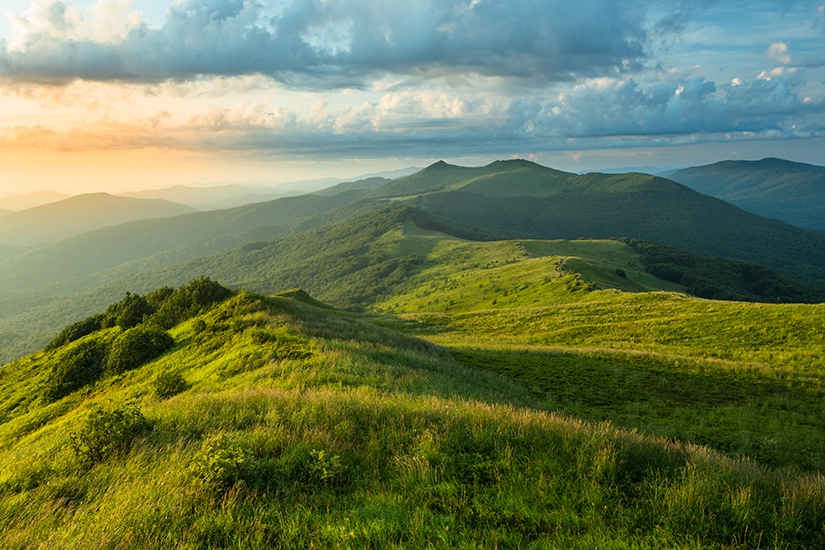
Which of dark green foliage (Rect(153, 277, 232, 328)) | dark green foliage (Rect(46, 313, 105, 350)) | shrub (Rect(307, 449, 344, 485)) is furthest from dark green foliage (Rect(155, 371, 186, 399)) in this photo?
dark green foliage (Rect(46, 313, 105, 350))

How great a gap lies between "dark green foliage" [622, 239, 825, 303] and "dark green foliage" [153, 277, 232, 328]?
11900 cm

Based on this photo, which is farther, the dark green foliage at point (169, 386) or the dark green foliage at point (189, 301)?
the dark green foliage at point (189, 301)

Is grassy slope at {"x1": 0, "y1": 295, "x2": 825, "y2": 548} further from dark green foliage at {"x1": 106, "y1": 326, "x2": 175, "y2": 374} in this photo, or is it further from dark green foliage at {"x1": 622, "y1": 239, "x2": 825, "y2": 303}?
dark green foliage at {"x1": 622, "y1": 239, "x2": 825, "y2": 303}

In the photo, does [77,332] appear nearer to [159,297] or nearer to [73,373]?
[159,297]

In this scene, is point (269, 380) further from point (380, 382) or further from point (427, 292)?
point (427, 292)

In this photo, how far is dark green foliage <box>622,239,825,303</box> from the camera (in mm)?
121188

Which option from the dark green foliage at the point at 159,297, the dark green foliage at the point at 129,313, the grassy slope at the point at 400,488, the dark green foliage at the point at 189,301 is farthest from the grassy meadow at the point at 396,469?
the dark green foliage at the point at 159,297

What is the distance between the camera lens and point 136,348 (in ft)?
80.3

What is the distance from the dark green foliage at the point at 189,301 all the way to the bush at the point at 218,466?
26486 millimetres

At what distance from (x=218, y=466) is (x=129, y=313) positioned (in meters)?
32.0

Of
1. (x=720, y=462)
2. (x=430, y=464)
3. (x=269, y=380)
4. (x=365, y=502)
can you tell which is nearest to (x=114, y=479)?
(x=365, y=502)

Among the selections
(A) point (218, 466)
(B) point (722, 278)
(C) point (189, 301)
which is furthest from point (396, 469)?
(B) point (722, 278)

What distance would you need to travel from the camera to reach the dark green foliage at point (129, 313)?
31.9 metres

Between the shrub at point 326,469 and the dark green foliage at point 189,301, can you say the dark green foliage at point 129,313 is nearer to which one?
the dark green foliage at point 189,301
